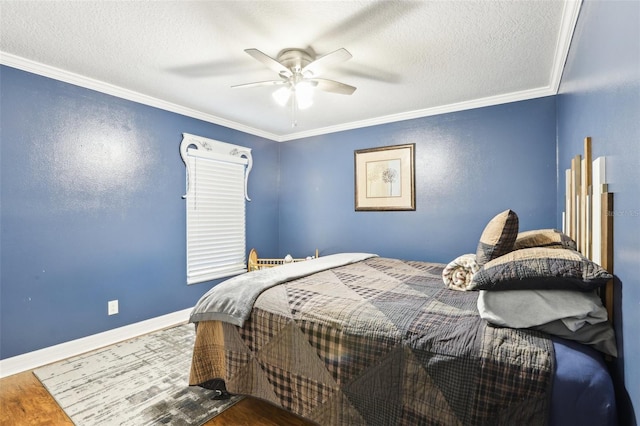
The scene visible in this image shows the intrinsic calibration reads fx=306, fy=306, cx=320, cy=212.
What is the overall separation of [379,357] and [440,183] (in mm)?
2680

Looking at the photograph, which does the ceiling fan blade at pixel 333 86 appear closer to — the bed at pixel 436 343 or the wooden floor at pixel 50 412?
the bed at pixel 436 343

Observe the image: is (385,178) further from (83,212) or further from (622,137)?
(83,212)

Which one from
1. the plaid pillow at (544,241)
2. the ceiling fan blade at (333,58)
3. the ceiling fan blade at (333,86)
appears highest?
the ceiling fan blade at (333,58)

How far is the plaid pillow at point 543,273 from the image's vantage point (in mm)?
1186

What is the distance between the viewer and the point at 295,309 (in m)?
1.77

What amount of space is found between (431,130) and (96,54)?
337cm

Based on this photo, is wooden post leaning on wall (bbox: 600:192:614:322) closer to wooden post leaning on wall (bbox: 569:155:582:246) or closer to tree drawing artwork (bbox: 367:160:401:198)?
wooden post leaning on wall (bbox: 569:155:582:246)

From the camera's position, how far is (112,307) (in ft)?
9.89

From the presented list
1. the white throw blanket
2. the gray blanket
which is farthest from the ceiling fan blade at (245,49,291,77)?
the white throw blanket

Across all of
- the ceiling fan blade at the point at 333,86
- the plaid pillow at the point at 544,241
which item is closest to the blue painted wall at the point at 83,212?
the ceiling fan blade at the point at 333,86

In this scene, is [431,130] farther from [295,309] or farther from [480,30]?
[295,309]

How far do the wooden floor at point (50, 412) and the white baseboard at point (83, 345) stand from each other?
269mm

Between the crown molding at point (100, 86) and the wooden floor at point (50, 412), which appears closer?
the wooden floor at point (50, 412)

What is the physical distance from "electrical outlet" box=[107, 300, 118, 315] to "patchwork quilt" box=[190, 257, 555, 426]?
5.11 ft
